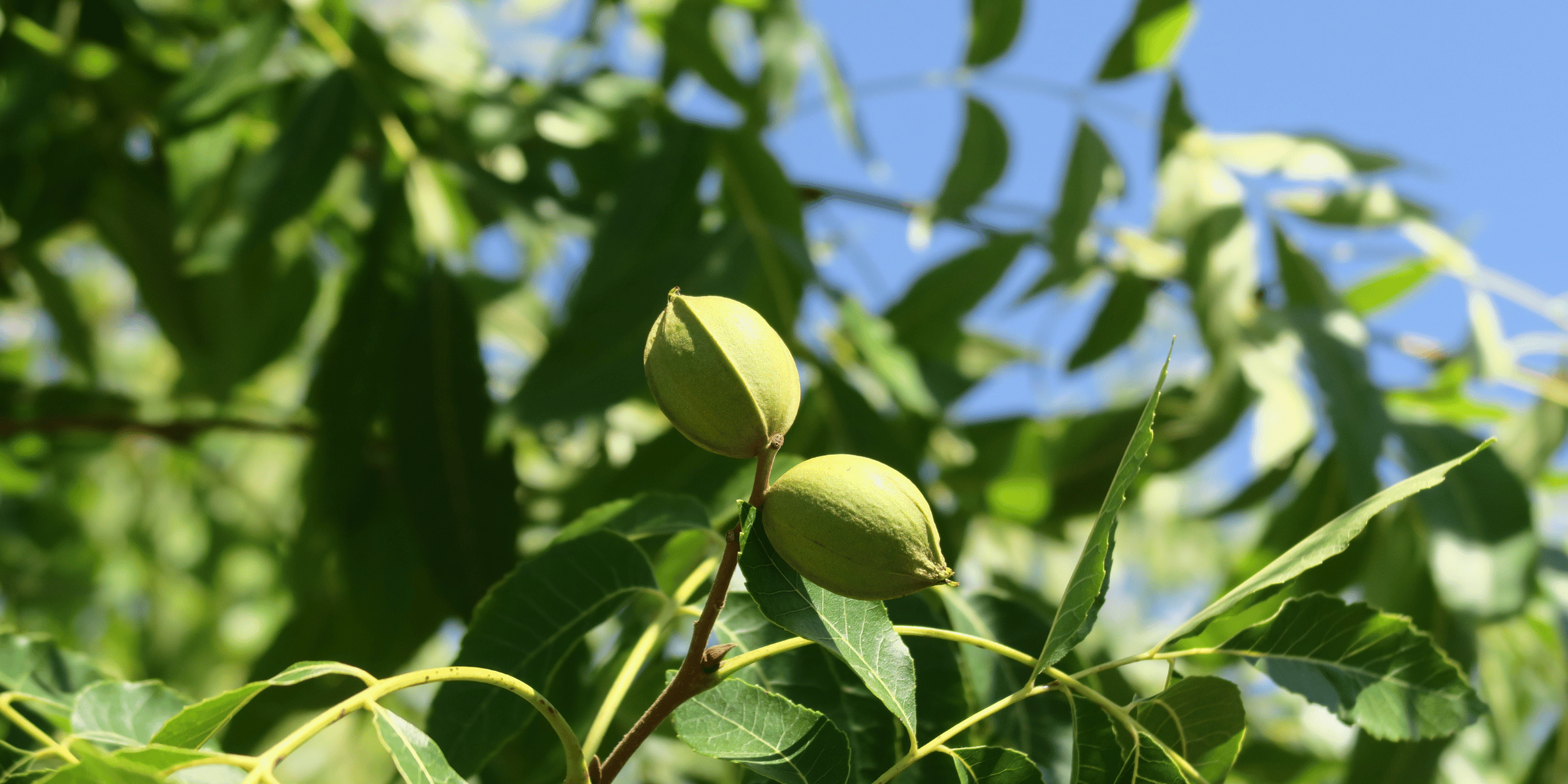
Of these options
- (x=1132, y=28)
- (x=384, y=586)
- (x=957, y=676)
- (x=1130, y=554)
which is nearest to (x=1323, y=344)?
(x=1132, y=28)

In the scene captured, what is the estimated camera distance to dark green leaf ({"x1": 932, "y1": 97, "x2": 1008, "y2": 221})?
62.4 inches

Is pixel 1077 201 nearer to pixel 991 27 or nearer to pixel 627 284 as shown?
pixel 991 27

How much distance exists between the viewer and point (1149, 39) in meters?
1.65

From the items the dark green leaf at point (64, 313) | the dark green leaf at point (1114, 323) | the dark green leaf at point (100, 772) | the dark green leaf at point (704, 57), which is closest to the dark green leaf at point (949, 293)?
the dark green leaf at point (1114, 323)

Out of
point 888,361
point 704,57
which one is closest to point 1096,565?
point 888,361

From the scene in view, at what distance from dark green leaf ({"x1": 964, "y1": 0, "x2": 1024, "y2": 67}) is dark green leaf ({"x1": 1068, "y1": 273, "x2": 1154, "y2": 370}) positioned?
1.37 feet

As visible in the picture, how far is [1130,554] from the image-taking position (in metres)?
3.57

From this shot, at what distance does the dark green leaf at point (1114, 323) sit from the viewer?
175cm

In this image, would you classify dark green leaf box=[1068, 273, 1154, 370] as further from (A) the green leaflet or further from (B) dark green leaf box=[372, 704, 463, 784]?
(B) dark green leaf box=[372, 704, 463, 784]

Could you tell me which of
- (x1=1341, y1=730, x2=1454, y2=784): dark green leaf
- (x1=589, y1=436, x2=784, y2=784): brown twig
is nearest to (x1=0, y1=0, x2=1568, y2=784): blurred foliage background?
(x1=1341, y1=730, x2=1454, y2=784): dark green leaf

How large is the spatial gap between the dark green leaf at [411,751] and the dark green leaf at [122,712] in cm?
23

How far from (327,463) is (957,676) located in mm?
898

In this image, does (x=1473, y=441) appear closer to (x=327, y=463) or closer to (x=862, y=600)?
(x=862, y=600)

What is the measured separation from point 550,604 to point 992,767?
0.30 meters
